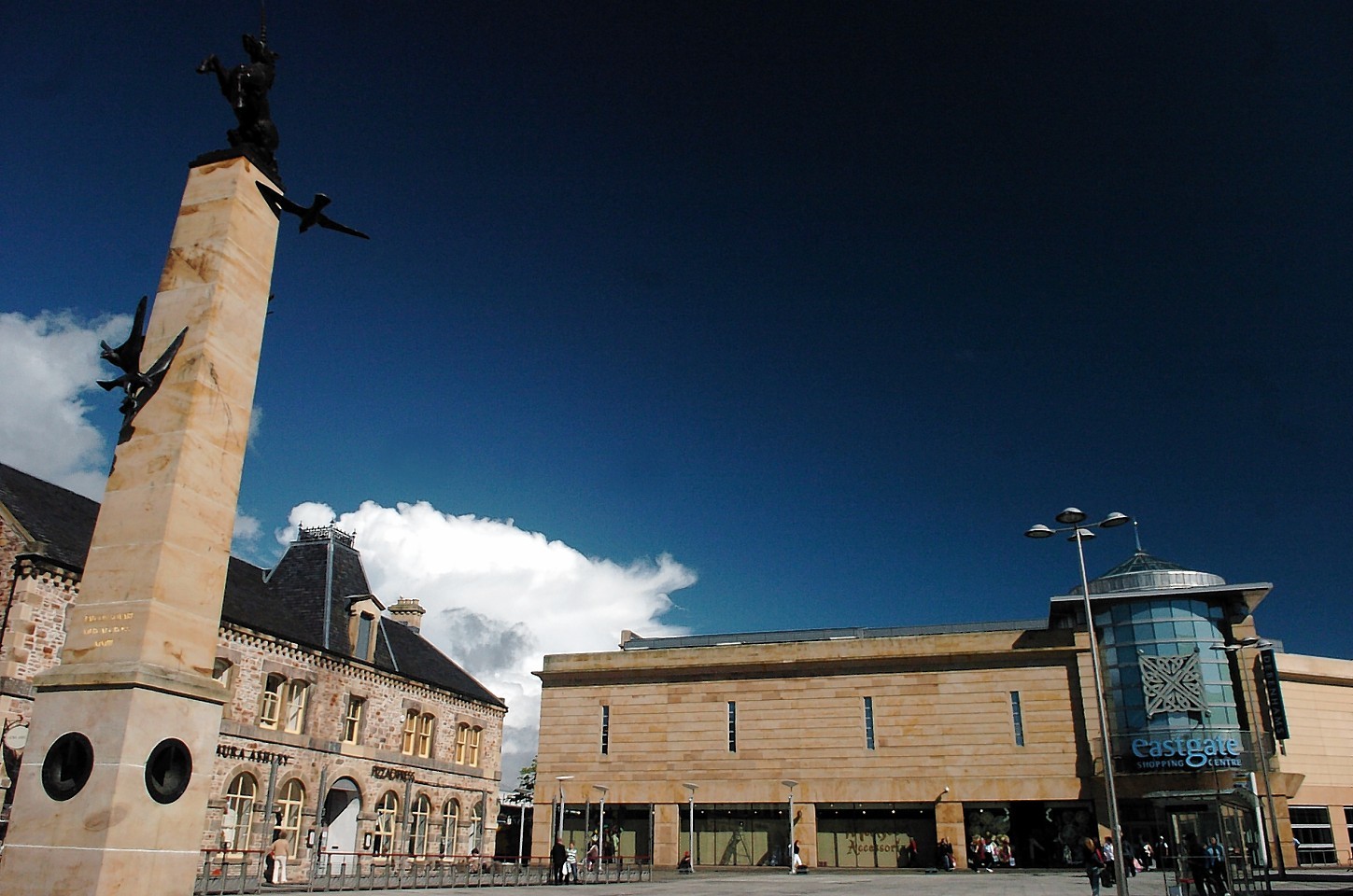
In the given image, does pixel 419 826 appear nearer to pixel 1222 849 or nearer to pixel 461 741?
pixel 461 741

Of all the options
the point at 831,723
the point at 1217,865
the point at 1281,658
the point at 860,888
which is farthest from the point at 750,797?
the point at 1281,658

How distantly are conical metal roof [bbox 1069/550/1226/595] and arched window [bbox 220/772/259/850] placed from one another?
37.7 metres

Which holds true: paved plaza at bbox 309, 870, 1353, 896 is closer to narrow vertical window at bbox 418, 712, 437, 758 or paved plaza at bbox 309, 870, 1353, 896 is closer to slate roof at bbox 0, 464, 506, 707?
narrow vertical window at bbox 418, 712, 437, 758

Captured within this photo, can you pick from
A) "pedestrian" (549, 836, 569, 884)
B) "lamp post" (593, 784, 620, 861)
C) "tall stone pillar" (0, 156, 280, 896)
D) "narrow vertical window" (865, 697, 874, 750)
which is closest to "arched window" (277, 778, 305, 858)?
"pedestrian" (549, 836, 569, 884)

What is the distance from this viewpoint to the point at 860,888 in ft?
89.9

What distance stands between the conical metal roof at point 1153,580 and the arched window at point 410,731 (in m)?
32.6

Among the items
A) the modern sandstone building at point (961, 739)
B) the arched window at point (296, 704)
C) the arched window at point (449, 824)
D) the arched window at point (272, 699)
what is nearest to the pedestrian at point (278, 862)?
the arched window at point (272, 699)

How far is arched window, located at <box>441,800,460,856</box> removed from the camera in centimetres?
4547

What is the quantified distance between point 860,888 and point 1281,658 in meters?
38.0

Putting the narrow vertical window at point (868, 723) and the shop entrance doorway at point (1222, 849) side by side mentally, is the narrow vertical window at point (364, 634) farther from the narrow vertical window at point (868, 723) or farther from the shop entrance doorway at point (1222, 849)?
the shop entrance doorway at point (1222, 849)

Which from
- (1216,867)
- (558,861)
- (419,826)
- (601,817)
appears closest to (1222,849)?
(1216,867)

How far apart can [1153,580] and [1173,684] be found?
5.33 m

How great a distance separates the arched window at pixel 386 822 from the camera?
133 feet

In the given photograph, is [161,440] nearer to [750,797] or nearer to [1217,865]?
[1217,865]
